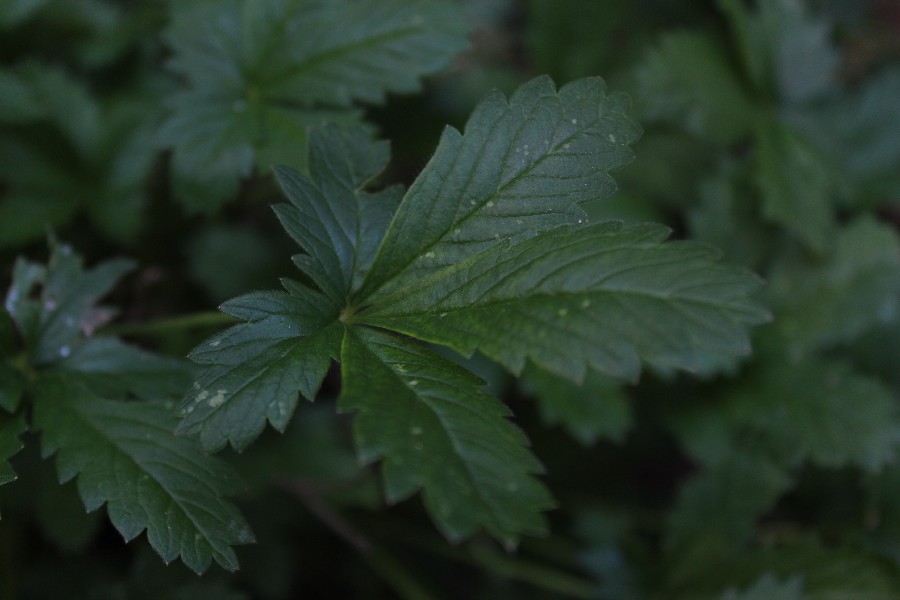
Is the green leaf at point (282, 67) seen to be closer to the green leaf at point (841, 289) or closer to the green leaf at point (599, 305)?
the green leaf at point (599, 305)

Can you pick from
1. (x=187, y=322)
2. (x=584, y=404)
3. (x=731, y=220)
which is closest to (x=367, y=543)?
(x=584, y=404)

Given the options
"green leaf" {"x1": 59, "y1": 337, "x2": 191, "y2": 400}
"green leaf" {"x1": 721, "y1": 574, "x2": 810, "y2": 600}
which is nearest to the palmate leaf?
"green leaf" {"x1": 59, "y1": 337, "x2": 191, "y2": 400}

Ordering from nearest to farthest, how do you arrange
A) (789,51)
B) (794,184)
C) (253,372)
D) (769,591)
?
1. (253,372)
2. (769,591)
3. (794,184)
4. (789,51)

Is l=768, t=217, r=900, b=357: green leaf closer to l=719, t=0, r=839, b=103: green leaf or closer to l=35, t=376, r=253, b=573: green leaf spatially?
l=719, t=0, r=839, b=103: green leaf

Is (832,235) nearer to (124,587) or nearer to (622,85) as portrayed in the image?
(622,85)

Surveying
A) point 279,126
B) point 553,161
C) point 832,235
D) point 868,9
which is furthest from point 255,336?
point 868,9

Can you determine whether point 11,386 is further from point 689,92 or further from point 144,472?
point 689,92

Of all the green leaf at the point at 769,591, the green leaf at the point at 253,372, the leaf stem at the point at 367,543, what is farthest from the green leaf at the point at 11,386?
the green leaf at the point at 769,591
